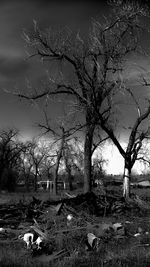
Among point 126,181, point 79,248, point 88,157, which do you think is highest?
point 88,157

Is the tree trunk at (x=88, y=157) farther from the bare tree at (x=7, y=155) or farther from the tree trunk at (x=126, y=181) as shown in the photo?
the bare tree at (x=7, y=155)

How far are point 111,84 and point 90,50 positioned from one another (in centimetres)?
258

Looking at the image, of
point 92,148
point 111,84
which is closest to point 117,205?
point 111,84

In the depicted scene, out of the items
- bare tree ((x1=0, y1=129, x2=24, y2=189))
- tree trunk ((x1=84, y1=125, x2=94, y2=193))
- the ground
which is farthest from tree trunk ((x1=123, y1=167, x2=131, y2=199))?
bare tree ((x1=0, y1=129, x2=24, y2=189))

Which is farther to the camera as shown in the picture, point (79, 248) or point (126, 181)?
point (126, 181)

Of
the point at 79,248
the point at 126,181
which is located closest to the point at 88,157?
the point at 126,181

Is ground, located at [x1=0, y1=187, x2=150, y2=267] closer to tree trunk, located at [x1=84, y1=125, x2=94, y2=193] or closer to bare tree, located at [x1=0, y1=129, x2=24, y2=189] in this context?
tree trunk, located at [x1=84, y1=125, x2=94, y2=193]

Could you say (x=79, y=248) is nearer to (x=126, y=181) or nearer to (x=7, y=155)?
(x=126, y=181)

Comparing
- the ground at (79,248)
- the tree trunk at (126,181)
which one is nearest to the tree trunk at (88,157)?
the tree trunk at (126,181)

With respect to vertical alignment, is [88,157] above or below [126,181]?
above

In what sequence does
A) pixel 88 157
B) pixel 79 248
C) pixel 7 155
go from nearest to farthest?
pixel 79 248 < pixel 88 157 < pixel 7 155

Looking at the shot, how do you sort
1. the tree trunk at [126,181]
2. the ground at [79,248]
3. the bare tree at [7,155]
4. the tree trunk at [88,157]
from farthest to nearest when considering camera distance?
the bare tree at [7,155] < the tree trunk at [88,157] < the tree trunk at [126,181] < the ground at [79,248]

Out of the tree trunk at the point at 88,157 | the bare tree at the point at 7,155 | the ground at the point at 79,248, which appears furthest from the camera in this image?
the bare tree at the point at 7,155

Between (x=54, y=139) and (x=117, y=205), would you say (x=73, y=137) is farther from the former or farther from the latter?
(x=117, y=205)
